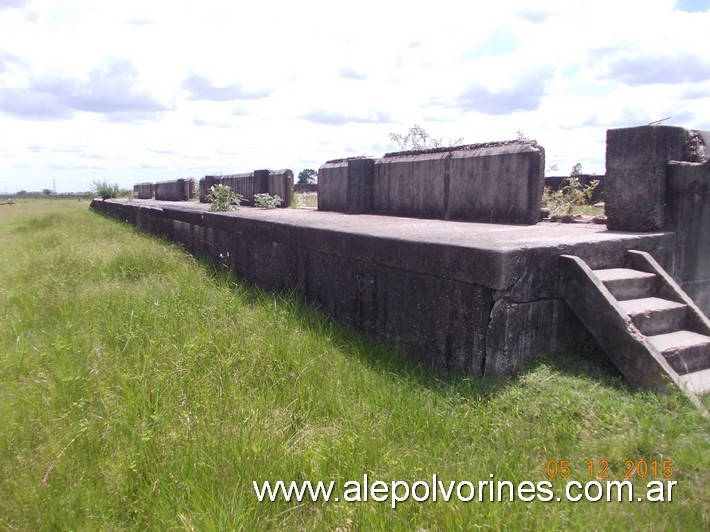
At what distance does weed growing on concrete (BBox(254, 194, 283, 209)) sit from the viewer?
9.64m

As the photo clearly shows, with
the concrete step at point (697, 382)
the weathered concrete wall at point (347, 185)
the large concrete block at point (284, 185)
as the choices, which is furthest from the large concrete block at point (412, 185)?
the concrete step at point (697, 382)

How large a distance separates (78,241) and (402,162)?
628cm

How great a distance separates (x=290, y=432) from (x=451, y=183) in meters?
3.82

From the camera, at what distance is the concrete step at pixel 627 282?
3.58 m

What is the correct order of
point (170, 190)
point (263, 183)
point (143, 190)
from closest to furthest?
point (263, 183) → point (170, 190) → point (143, 190)

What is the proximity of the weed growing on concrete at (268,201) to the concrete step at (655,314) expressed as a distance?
694 cm

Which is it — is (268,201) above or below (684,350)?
above

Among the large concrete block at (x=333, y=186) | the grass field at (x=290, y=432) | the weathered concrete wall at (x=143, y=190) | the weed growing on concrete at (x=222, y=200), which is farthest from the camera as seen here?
the weathered concrete wall at (x=143, y=190)

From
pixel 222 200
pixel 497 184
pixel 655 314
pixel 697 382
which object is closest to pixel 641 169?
pixel 655 314

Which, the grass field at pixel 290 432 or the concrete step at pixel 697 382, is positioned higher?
the concrete step at pixel 697 382

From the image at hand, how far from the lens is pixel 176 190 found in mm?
17188

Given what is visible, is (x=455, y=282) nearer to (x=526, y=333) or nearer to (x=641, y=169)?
(x=526, y=333)

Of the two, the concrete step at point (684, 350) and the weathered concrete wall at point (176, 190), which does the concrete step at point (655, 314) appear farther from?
the weathered concrete wall at point (176, 190)
